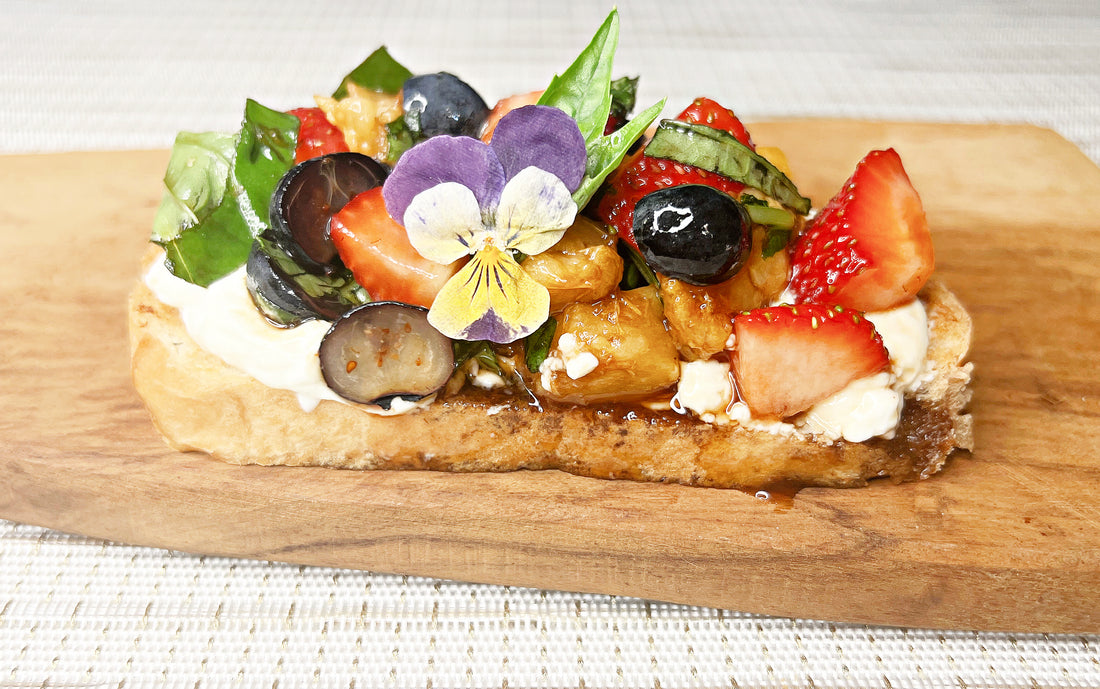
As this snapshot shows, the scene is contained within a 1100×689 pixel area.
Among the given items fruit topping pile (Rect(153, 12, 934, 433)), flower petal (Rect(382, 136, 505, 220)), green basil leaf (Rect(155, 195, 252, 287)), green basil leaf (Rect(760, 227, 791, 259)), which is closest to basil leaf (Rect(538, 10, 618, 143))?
fruit topping pile (Rect(153, 12, 934, 433))

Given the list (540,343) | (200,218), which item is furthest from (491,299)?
(200,218)

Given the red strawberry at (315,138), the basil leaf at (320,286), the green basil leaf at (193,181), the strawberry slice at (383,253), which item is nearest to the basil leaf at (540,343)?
the strawberry slice at (383,253)

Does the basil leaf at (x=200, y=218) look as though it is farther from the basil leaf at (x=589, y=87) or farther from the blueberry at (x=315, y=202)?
the basil leaf at (x=589, y=87)

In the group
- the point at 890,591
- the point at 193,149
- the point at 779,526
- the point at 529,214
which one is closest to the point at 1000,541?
the point at 890,591

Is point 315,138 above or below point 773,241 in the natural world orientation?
above

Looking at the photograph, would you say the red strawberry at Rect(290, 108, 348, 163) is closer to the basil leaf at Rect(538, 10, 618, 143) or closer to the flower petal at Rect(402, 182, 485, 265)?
the flower petal at Rect(402, 182, 485, 265)

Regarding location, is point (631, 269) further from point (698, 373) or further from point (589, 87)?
point (589, 87)

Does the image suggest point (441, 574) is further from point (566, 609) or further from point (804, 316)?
point (804, 316)
